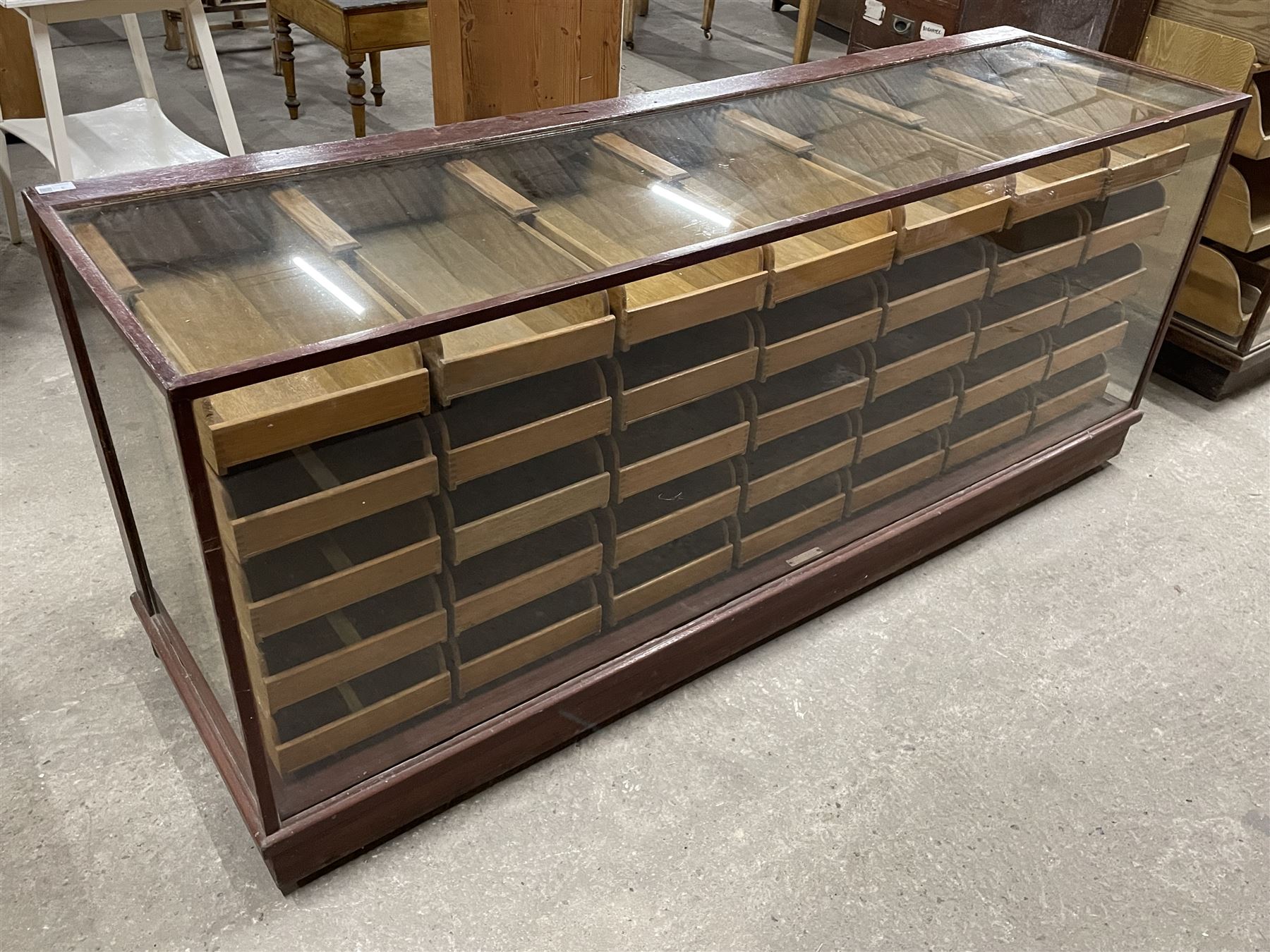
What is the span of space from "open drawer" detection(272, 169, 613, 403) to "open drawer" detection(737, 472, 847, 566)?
0.56 metres

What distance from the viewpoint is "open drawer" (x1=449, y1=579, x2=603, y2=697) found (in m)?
1.54

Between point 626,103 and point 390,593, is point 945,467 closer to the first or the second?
point 626,103

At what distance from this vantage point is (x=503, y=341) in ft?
4.17

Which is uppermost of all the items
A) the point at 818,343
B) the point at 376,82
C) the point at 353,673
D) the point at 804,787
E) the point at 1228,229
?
the point at 818,343

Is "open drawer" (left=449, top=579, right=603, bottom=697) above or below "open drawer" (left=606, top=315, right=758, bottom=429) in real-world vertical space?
below

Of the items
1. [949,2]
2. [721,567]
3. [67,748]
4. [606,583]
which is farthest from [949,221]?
[67,748]

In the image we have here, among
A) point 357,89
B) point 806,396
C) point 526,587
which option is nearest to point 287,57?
point 357,89

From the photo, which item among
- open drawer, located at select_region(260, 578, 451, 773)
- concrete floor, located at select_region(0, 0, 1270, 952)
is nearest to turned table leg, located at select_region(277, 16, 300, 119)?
concrete floor, located at select_region(0, 0, 1270, 952)

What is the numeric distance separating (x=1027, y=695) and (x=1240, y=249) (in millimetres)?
1381

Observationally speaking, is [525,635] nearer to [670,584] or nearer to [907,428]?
[670,584]

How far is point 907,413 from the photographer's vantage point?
195cm

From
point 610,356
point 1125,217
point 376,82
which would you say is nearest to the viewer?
point 610,356

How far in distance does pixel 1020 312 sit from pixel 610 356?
98 centimetres

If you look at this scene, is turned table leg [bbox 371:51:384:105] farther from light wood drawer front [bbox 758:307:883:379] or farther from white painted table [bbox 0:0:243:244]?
light wood drawer front [bbox 758:307:883:379]
